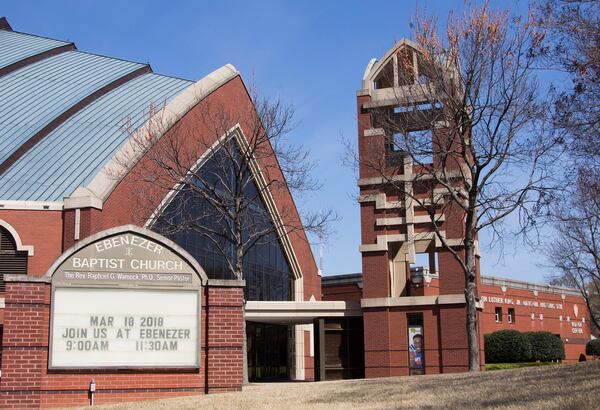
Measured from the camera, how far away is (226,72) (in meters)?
45.7

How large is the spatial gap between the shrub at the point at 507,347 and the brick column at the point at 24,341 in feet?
137

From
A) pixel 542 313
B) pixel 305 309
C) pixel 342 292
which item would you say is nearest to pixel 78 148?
pixel 305 309

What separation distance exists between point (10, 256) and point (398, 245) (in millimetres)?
19853

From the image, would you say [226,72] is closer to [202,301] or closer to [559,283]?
[202,301]

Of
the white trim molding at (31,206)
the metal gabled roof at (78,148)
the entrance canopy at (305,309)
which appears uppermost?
the metal gabled roof at (78,148)

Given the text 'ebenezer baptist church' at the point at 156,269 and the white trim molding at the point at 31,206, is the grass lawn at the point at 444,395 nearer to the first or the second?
the text 'ebenezer baptist church' at the point at 156,269

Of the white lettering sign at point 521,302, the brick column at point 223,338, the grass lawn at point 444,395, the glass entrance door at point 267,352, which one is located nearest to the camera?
the grass lawn at point 444,395

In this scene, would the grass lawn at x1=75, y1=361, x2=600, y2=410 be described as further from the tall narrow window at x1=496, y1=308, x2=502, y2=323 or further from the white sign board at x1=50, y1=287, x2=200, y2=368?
the tall narrow window at x1=496, y1=308, x2=502, y2=323

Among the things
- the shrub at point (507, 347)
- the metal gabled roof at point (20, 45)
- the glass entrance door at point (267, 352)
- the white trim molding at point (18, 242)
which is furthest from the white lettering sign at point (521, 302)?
the white trim molding at point (18, 242)

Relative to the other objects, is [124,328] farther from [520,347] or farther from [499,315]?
[499,315]

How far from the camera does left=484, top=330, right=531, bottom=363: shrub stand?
52.3 metres

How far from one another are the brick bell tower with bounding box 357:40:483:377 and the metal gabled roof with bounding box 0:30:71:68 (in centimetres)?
2381

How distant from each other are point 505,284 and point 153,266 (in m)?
51.8

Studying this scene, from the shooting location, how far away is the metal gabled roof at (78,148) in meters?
33.3
